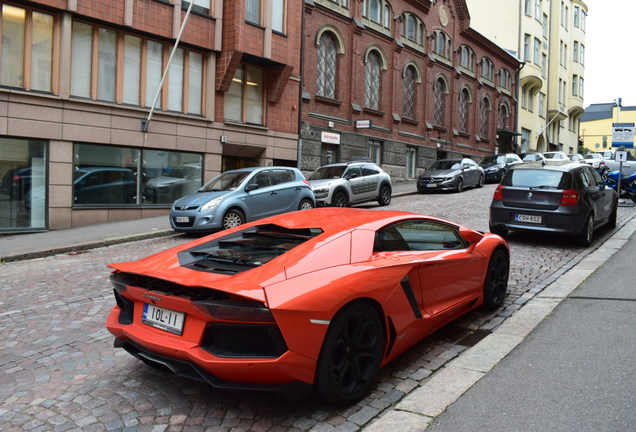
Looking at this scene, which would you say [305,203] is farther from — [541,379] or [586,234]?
[541,379]

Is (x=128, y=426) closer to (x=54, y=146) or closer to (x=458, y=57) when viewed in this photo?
(x=54, y=146)

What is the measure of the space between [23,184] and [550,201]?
42.2ft

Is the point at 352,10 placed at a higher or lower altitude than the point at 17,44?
higher

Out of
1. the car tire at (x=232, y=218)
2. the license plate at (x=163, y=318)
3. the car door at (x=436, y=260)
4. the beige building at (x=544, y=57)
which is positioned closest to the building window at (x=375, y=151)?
the car tire at (x=232, y=218)

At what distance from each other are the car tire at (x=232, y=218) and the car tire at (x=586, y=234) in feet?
23.7

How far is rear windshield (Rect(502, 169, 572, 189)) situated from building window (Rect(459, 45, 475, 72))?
92.2ft

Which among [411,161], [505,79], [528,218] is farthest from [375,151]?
[505,79]

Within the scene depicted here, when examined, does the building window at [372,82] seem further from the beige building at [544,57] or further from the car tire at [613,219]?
the beige building at [544,57]

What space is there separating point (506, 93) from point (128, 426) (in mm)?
45661

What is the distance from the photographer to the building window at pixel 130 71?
1563cm

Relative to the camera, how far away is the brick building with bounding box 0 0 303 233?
1438 cm

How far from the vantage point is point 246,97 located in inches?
801

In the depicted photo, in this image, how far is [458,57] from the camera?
119 feet

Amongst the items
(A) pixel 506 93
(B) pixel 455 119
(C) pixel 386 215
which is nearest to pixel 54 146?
(C) pixel 386 215
